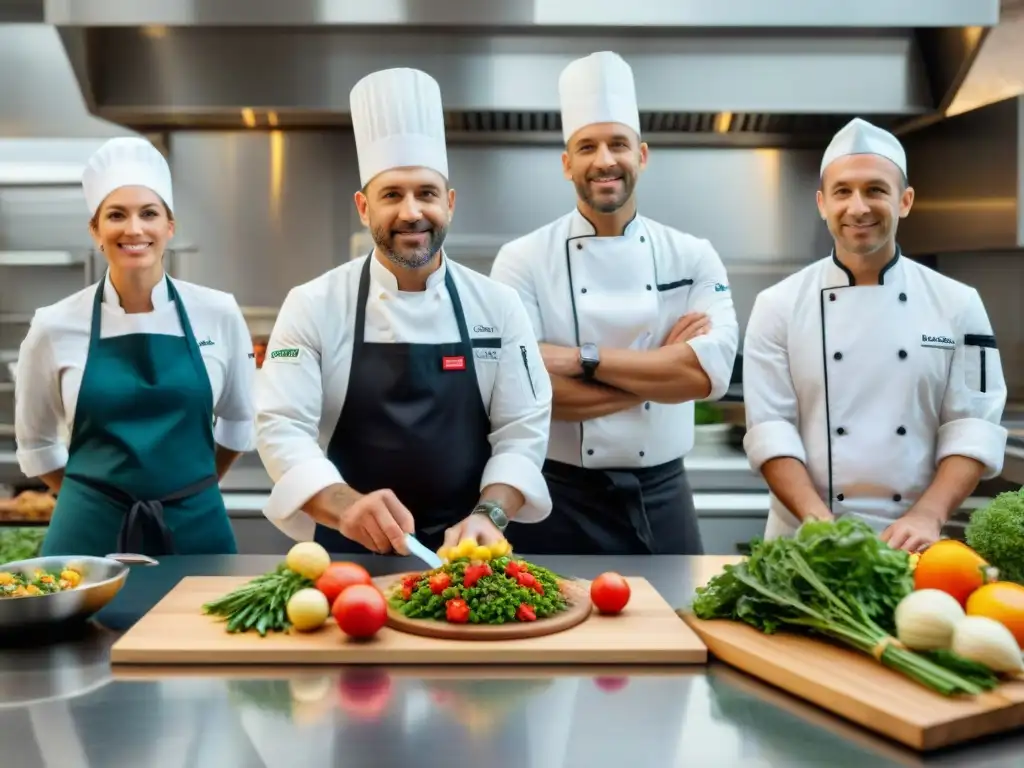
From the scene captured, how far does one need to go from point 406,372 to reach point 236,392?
26.9 inches

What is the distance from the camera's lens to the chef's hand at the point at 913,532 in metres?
1.89

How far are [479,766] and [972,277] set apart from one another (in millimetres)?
3682

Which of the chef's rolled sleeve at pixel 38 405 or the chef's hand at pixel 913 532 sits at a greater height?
the chef's rolled sleeve at pixel 38 405

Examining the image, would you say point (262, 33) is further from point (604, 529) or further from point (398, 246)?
point (604, 529)

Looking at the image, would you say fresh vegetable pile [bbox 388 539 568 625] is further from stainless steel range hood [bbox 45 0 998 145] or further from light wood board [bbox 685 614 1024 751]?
stainless steel range hood [bbox 45 0 998 145]

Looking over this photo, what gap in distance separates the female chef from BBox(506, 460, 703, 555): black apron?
0.78 meters

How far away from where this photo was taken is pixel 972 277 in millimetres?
4129

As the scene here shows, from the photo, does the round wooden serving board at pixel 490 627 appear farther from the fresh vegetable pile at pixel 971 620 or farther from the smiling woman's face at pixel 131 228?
the smiling woman's face at pixel 131 228

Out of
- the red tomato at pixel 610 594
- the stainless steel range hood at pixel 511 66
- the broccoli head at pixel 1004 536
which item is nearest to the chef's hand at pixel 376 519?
the red tomato at pixel 610 594

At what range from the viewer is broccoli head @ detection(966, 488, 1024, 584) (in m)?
1.58

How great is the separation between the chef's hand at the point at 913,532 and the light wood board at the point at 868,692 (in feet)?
1.74

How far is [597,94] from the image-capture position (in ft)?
8.30

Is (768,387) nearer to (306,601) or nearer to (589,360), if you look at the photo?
(589,360)

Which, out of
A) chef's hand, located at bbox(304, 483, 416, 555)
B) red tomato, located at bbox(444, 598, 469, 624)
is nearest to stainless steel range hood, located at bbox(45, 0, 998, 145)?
chef's hand, located at bbox(304, 483, 416, 555)
